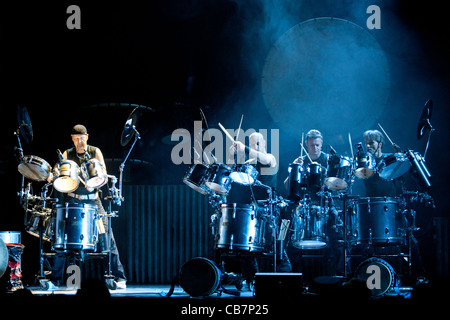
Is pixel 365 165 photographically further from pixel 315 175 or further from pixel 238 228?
pixel 238 228

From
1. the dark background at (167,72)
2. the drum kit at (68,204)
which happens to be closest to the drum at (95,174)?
the drum kit at (68,204)

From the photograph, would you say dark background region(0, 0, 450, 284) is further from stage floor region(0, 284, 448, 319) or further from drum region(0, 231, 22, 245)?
stage floor region(0, 284, 448, 319)

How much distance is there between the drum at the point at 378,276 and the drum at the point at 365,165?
3.69 ft

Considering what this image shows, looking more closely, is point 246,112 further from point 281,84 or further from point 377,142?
point 377,142

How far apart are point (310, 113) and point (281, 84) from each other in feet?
2.02

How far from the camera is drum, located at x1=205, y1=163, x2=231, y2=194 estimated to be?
6.35m

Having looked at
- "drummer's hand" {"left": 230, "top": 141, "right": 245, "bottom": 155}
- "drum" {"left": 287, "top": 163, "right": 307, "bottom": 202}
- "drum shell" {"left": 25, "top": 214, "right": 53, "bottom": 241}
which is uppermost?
"drummer's hand" {"left": 230, "top": 141, "right": 245, "bottom": 155}

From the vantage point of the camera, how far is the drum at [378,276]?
5438 mm

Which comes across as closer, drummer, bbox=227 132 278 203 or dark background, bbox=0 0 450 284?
drummer, bbox=227 132 278 203

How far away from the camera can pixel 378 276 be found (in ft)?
18.0

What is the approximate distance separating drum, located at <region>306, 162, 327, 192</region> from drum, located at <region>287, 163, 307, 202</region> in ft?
0.21

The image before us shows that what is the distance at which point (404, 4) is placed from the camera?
7.80 meters

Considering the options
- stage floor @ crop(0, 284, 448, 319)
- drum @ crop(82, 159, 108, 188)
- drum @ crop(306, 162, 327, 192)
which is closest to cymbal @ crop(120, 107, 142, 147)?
drum @ crop(82, 159, 108, 188)
